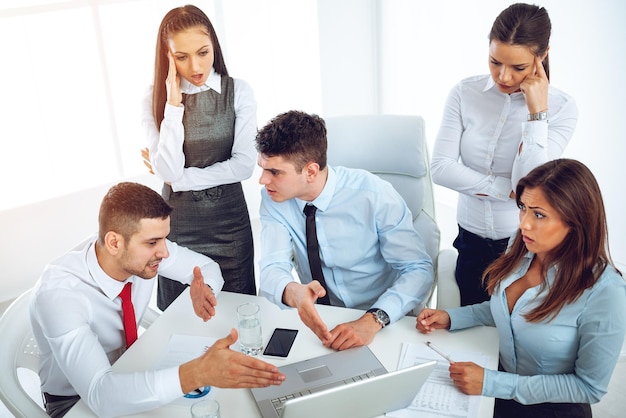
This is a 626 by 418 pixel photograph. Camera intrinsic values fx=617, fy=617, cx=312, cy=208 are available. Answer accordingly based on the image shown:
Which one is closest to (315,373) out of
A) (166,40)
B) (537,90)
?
(537,90)

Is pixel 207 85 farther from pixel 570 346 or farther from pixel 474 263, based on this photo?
pixel 570 346

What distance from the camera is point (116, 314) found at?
6.40 feet

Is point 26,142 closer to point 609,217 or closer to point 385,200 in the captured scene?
point 385,200

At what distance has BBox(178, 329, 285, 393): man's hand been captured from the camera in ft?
5.02

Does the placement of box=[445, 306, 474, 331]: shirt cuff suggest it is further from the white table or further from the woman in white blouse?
the woman in white blouse

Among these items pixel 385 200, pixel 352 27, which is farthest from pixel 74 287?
pixel 352 27

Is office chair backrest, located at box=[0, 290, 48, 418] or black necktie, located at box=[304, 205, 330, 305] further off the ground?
black necktie, located at box=[304, 205, 330, 305]

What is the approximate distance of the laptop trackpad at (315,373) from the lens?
65.8 inches

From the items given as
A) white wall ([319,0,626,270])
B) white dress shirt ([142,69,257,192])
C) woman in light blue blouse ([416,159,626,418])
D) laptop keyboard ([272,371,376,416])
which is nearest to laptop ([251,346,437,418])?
laptop keyboard ([272,371,376,416])

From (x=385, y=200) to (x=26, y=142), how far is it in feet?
9.04

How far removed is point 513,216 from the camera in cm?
228

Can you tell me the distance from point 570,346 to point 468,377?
33 cm

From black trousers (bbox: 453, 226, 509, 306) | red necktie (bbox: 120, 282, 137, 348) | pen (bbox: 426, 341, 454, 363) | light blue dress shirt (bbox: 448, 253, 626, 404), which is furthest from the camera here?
black trousers (bbox: 453, 226, 509, 306)

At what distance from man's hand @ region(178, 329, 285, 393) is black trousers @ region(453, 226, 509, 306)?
0.98m
